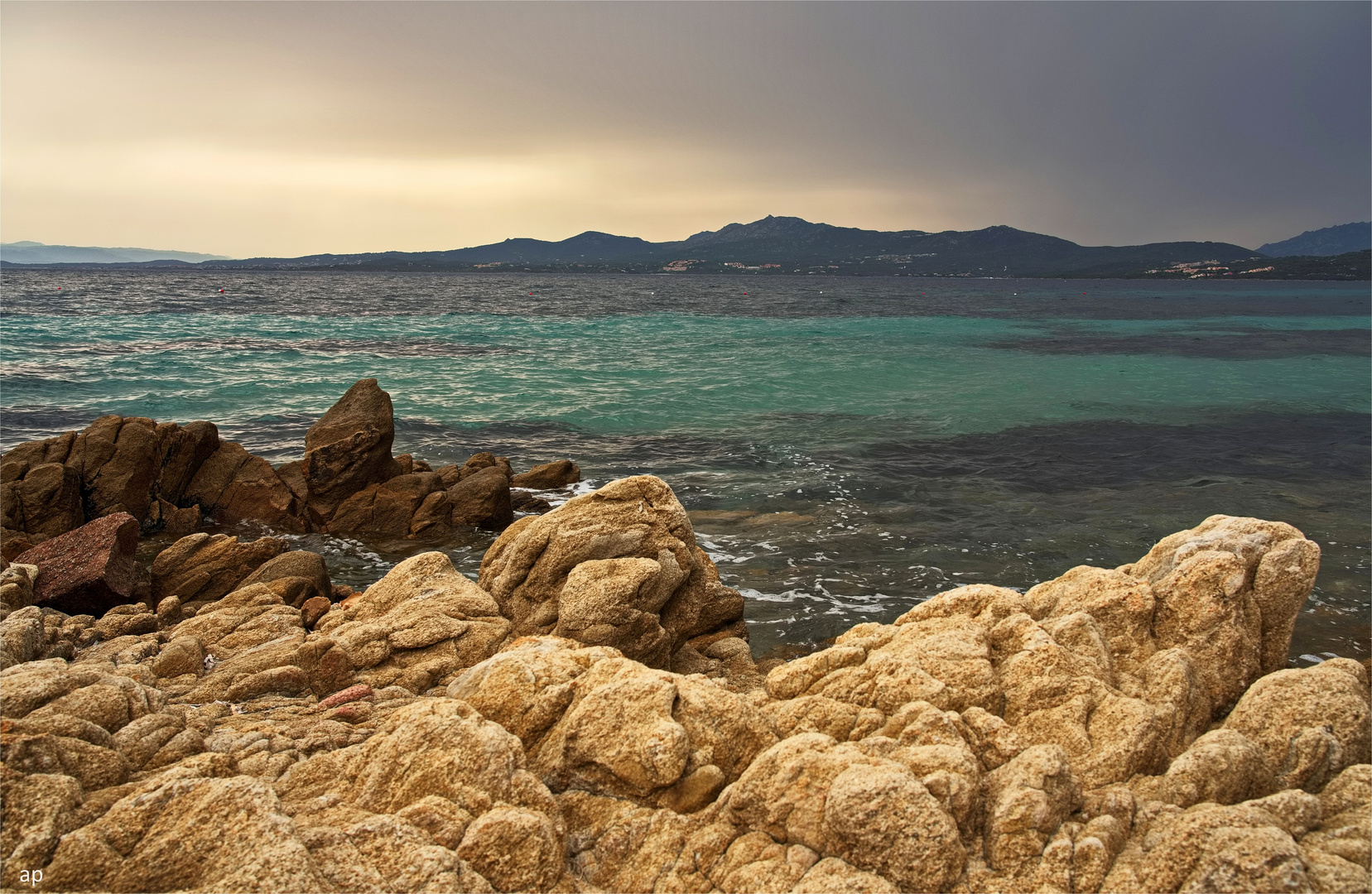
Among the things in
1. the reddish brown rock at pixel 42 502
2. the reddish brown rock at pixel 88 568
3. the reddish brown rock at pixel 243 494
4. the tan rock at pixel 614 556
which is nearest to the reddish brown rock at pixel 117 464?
the reddish brown rock at pixel 42 502

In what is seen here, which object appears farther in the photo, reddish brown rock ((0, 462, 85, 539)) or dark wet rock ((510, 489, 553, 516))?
dark wet rock ((510, 489, 553, 516))

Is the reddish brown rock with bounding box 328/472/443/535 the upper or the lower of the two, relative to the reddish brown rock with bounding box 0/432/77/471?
lower

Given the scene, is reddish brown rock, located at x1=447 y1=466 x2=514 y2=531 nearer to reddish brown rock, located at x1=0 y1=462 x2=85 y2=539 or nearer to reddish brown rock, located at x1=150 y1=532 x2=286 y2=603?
reddish brown rock, located at x1=150 y1=532 x2=286 y2=603

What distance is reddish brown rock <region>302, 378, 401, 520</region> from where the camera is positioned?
1672 cm

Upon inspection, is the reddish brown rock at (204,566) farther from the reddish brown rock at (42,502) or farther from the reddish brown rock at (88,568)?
the reddish brown rock at (42,502)

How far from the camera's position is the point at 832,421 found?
27516 mm

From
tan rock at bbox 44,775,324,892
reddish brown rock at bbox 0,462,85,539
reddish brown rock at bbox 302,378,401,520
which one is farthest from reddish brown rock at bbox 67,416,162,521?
tan rock at bbox 44,775,324,892

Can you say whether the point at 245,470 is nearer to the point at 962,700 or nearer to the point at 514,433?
the point at 514,433

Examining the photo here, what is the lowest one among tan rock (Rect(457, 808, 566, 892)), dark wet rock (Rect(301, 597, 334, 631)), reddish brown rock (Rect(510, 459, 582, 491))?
reddish brown rock (Rect(510, 459, 582, 491))

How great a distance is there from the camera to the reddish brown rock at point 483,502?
16156 mm

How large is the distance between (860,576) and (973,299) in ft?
367

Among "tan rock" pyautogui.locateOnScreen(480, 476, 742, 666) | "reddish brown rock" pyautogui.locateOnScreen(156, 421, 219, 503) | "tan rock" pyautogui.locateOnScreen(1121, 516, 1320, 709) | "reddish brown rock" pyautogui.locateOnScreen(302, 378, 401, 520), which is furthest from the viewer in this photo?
"reddish brown rock" pyautogui.locateOnScreen(302, 378, 401, 520)

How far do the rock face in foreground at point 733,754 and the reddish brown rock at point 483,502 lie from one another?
776 centimetres

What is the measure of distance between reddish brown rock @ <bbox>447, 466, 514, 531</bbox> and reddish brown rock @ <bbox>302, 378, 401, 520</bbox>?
214 centimetres
